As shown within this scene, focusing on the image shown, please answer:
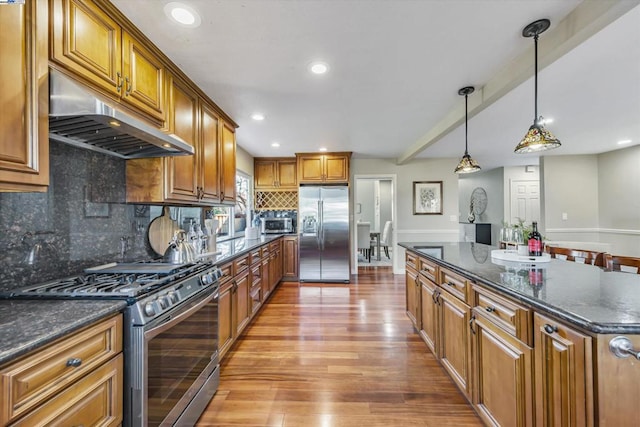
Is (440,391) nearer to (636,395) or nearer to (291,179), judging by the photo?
(636,395)

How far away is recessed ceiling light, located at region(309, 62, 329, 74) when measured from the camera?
2072 mm

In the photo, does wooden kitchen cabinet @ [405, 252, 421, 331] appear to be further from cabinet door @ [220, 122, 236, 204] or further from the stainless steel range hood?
the stainless steel range hood

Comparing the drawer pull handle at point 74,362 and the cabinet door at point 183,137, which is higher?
the cabinet door at point 183,137

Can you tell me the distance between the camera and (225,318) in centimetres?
231

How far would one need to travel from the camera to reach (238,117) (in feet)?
10.5

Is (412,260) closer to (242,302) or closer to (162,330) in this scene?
(242,302)

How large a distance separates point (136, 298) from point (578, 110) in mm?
4347

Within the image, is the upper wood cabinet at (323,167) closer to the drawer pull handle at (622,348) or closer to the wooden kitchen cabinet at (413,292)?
the wooden kitchen cabinet at (413,292)

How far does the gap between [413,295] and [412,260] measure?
0.36 m

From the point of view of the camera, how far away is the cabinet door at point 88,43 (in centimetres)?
125

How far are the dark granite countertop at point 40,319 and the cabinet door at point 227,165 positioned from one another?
1.84 m

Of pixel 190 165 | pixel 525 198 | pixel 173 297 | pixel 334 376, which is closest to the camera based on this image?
pixel 173 297

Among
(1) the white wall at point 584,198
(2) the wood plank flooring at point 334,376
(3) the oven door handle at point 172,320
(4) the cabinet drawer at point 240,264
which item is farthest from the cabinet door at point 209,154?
(1) the white wall at point 584,198

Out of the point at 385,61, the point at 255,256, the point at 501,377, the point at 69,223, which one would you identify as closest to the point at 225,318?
the point at 255,256
